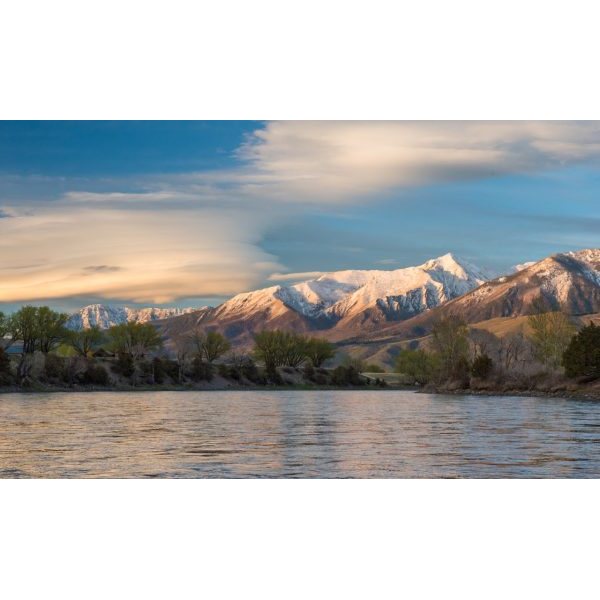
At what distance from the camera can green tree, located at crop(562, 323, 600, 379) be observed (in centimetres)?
5588

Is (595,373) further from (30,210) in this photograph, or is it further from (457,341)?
(30,210)

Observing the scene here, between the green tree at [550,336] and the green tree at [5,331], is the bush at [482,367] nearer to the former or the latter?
the green tree at [550,336]

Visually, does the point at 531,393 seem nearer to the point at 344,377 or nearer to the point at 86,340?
the point at 344,377

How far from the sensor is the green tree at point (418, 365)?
106 meters

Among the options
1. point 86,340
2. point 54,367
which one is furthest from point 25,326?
point 86,340

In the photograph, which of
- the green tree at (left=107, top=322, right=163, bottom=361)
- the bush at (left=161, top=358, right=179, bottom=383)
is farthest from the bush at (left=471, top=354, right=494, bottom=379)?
the green tree at (left=107, top=322, right=163, bottom=361)

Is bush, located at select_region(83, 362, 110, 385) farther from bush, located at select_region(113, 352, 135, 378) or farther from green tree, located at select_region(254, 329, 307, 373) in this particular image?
green tree, located at select_region(254, 329, 307, 373)

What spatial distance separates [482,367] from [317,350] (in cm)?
4774

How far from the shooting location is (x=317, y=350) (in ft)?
396

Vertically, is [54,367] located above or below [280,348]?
below

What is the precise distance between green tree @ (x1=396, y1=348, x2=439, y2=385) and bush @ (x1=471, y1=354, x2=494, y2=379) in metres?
24.7

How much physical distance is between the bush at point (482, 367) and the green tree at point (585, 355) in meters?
15.0
